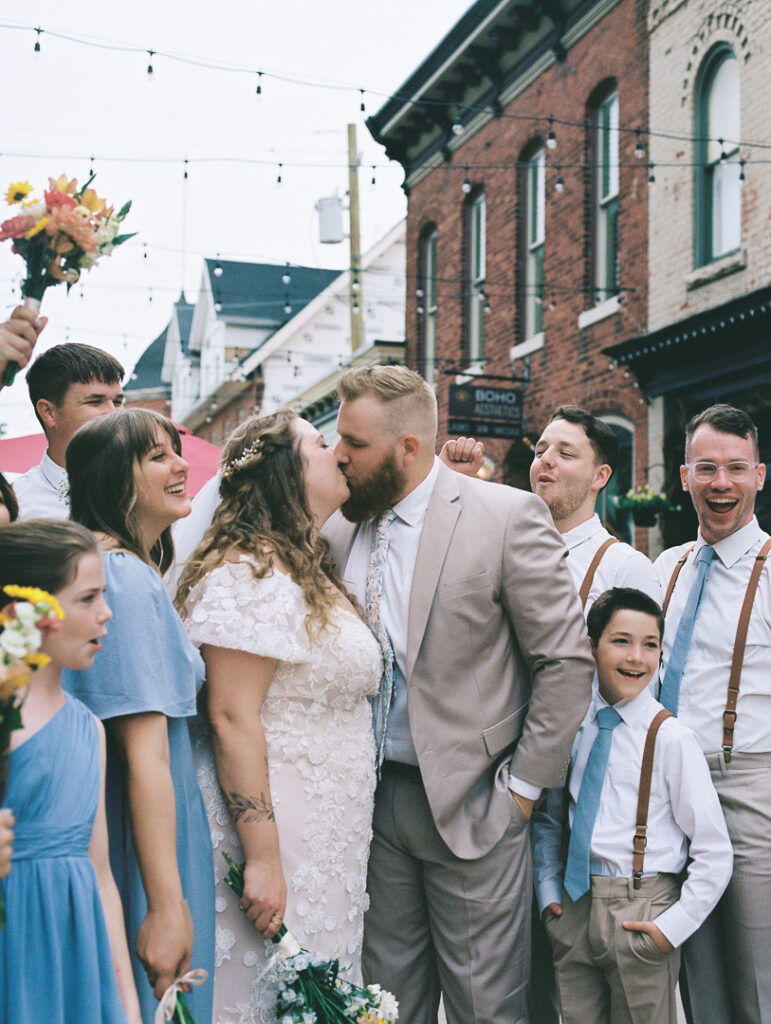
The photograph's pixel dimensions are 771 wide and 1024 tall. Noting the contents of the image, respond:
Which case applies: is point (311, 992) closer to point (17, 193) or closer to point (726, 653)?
point (726, 653)

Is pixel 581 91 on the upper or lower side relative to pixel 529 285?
upper

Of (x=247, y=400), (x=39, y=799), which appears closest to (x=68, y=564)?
(x=39, y=799)

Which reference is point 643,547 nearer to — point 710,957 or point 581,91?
point 581,91

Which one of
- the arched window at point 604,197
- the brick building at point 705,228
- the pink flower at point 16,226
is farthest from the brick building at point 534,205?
the pink flower at point 16,226

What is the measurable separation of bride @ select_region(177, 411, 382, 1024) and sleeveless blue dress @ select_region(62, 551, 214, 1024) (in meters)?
0.17

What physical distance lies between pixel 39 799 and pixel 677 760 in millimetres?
2175

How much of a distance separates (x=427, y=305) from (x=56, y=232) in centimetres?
1669

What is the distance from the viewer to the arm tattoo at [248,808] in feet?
9.81

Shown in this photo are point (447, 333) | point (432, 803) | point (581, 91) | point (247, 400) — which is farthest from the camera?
point (247, 400)

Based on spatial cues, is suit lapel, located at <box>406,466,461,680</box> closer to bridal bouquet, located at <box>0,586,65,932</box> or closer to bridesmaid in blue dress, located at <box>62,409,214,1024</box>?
bridesmaid in blue dress, located at <box>62,409,214,1024</box>

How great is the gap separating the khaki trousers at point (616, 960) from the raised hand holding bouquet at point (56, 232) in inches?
99.2

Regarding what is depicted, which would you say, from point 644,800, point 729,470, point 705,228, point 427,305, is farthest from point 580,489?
point 427,305

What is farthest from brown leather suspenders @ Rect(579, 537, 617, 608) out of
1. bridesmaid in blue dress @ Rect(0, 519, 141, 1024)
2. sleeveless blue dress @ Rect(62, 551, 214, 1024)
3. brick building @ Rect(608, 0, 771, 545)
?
brick building @ Rect(608, 0, 771, 545)

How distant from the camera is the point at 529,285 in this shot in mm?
15086
